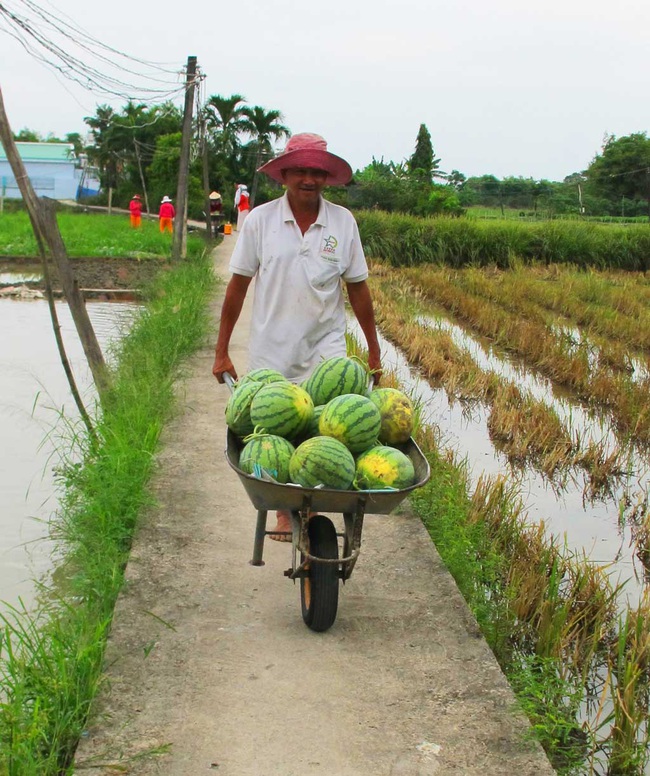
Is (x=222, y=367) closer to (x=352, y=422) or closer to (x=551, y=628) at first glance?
(x=352, y=422)

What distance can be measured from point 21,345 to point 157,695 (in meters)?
9.54

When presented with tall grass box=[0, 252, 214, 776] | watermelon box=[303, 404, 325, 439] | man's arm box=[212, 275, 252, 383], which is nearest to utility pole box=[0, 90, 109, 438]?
tall grass box=[0, 252, 214, 776]

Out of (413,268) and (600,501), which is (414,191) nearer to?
(413,268)

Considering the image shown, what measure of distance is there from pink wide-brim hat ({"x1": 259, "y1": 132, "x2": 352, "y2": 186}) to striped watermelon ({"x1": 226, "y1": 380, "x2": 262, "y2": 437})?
95 centimetres

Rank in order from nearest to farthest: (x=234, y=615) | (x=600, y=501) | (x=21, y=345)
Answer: (x=234, y=615), (x=600, y=501), (x=21, y=345)

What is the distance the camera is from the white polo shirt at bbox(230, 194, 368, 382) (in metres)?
4.11

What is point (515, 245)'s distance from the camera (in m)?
22.7

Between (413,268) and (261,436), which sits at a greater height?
(261,436)

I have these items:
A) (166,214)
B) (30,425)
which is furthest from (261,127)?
(30,425)

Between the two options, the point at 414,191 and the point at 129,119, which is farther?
the point at 129,119

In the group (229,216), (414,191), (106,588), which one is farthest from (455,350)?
(229,216)

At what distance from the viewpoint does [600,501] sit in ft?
21.0

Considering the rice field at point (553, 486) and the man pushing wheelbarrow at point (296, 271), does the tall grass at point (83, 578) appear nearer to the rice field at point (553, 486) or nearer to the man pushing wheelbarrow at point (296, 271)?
the man pushing wheelbarrow at point (296, 271)

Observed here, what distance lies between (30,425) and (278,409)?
5.15m
